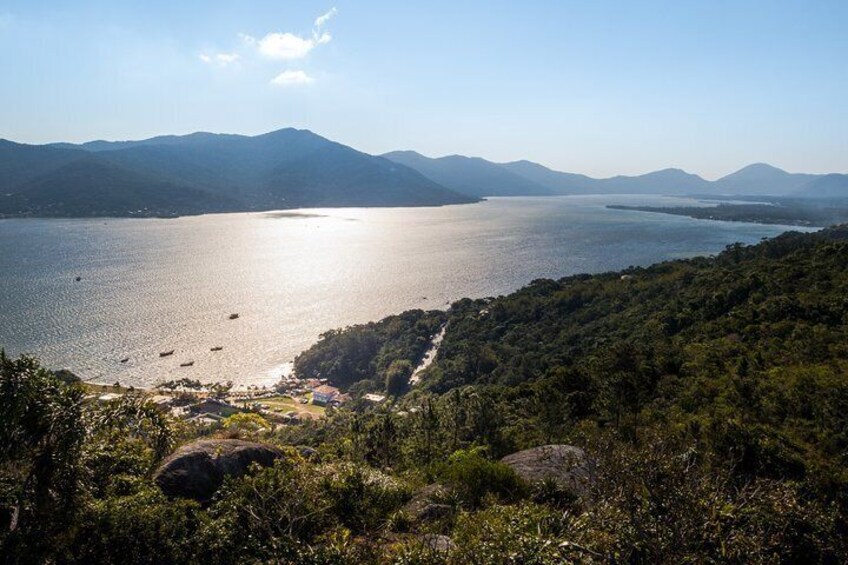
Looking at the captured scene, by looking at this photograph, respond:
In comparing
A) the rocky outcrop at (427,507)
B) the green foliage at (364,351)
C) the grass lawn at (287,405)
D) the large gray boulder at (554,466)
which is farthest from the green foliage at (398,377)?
the rocky outcrop at (427,507)

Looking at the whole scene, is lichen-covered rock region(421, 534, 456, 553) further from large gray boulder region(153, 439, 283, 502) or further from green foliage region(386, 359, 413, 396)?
green foliage region(386, 359, 413, 396)

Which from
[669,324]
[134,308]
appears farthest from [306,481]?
[134,308]

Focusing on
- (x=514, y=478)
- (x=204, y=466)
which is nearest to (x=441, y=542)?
(x=514, y=478)

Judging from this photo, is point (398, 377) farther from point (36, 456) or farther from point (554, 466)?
point (36, 456)

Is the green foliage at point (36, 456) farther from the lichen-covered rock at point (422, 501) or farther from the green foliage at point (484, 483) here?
the green foliage at point (484, 483)

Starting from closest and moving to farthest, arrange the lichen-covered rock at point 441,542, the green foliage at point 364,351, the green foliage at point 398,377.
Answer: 1. the lichen-covered rock at point 441,542
2. the green foliage at point 398,377
3. the green foliage at point 364,351

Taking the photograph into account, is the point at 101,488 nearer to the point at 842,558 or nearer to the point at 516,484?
the point at 516,484
